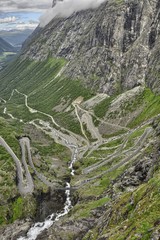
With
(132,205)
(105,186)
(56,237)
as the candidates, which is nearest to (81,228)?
(56,237)

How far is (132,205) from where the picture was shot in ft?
291

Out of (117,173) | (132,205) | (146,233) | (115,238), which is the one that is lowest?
(117,173)

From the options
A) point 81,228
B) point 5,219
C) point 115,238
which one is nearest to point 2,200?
point 5,219

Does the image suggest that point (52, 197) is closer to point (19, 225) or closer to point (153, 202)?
point (19, 225)

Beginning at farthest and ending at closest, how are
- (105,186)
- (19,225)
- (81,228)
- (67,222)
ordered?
(105,186) < (19,225) < (67,222) < (81,228)

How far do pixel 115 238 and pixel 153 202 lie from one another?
37.2 feet

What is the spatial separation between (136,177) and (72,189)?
61832mm

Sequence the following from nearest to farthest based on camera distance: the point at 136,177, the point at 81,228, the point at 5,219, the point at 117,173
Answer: the point at 81,228
the point at 136,177
the point at 5,219
the point at 117,173

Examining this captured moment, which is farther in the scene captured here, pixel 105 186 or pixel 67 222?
pixel 105 186

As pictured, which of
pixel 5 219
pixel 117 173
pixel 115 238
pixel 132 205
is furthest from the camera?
pixel 117 173

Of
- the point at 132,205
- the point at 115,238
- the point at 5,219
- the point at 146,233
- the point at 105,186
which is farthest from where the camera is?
the point at 105,186

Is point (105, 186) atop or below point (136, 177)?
below

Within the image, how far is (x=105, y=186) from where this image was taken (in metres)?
183

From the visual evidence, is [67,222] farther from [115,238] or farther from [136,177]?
[115,238]
